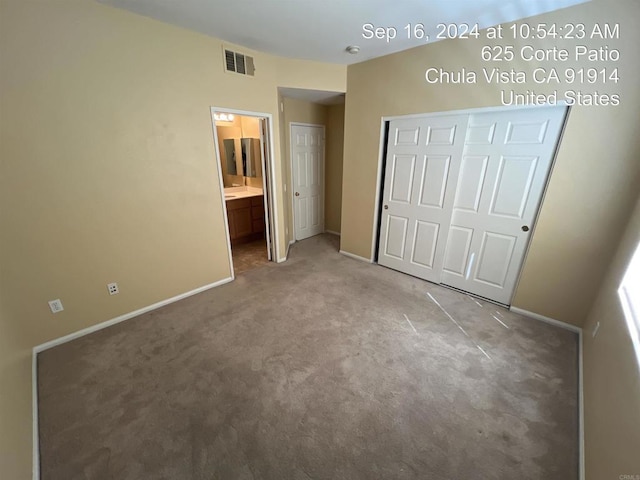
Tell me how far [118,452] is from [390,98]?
152 inches

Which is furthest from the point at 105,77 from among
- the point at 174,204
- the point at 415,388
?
the point at 415,388

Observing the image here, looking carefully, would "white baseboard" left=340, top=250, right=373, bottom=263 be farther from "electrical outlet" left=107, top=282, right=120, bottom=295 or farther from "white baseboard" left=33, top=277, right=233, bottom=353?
"electrical outlet" left=107, top=282, right=120, bottom=295

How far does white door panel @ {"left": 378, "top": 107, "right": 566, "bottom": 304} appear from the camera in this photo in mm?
2357

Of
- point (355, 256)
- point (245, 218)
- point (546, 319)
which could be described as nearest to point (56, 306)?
point (245, 218)

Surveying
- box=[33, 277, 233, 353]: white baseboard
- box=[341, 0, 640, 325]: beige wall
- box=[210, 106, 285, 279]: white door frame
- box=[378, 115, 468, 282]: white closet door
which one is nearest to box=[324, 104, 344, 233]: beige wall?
box=[341, 0, 640, 325]: beige wall

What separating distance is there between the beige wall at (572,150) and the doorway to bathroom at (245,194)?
7.29 ft

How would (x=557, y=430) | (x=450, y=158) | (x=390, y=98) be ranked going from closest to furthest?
(x=557, y=430)
(x=450, y=158)
(x=390, y=98)

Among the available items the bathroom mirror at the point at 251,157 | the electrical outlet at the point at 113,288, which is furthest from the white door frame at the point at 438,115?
the electrical outlet at the point at 113,288

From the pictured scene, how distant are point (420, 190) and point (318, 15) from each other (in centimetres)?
205

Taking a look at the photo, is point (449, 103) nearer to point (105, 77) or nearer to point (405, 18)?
point (405, 18)

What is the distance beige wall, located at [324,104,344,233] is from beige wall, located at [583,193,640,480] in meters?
3.72

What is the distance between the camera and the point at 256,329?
236cm

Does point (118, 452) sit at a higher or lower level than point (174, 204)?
lower

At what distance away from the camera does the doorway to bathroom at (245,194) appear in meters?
3.83
